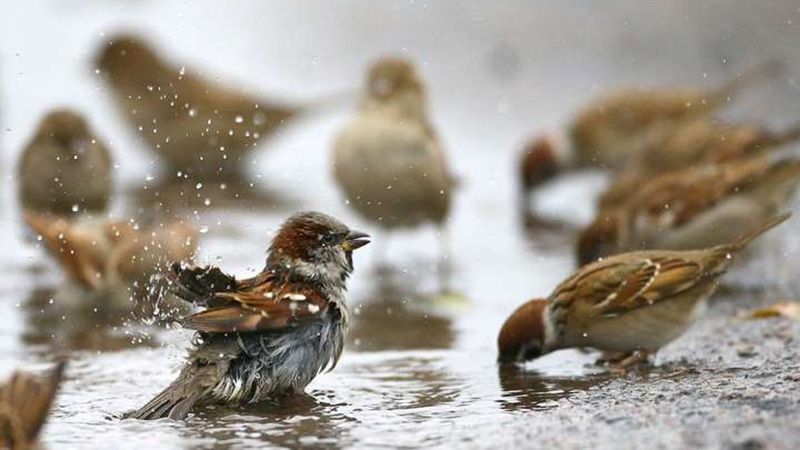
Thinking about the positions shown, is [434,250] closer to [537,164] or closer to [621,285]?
[537,164]

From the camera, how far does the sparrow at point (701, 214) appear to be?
369 inches

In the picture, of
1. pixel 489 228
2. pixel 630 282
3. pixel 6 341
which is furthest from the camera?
pixel 489 228

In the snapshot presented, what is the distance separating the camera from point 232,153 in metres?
14.5

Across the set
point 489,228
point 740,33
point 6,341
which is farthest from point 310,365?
point 740,33

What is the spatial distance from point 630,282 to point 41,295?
11.7ft

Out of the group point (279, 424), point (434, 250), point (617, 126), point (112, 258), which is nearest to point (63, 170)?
point (112, 258)

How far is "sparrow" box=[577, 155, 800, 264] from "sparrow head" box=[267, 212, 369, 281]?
3172mm

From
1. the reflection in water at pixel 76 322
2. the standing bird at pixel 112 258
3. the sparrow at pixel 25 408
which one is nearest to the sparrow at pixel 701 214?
the standing bird at pixel 112 258

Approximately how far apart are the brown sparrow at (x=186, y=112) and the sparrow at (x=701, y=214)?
525 centimetres

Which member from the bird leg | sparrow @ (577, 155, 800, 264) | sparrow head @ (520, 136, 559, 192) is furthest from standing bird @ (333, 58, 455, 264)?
sparrow head @ (520, 136, 559, 192)

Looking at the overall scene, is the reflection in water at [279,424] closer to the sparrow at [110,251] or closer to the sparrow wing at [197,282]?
the sparrow wing at [197,282]

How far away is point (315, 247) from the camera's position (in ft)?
20.9

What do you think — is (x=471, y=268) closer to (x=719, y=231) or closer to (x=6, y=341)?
(x=719, y=231)

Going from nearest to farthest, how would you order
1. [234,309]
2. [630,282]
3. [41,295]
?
[234,309]
[630,282]
[41,295]
